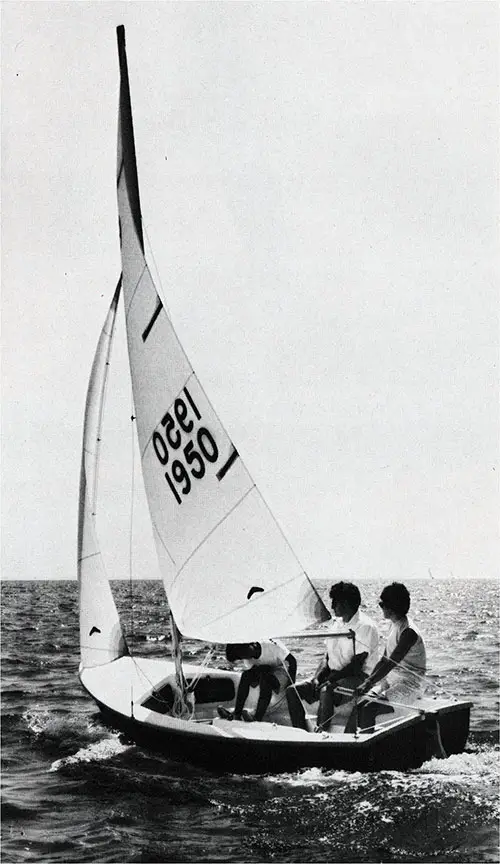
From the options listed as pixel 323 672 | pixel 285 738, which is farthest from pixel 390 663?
pixel 285 738

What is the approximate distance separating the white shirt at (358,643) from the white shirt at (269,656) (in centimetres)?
64

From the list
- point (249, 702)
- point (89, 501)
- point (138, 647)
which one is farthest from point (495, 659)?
point (89, 501)

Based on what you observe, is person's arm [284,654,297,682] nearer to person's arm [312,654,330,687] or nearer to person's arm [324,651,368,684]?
person's arm [312,654,330,687]

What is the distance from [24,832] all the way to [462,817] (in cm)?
328

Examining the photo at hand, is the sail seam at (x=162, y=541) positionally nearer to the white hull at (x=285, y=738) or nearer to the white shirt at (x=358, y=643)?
the white hull at (x=285, y=738)

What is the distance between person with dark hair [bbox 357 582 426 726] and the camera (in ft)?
25.4

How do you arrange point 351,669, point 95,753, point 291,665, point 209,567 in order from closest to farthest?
point 351,669
point 209,567
point 291,665
point 95,753

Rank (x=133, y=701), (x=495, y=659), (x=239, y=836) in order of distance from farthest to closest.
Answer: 1. (x=495, y=659)
2. (x=133, y=701)
3. (x=239, y=836)

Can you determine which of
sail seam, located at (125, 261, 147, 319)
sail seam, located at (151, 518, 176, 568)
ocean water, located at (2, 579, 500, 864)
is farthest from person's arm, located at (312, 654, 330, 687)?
sail seam, located at (125, 261, 147, 319)

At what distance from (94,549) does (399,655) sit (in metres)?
3.62

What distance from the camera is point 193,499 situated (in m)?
8.44

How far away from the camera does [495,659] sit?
1862cm

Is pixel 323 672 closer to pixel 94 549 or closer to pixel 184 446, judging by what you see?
pixel 184 446

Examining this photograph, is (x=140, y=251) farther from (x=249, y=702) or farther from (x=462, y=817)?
(x=462, y=817)
